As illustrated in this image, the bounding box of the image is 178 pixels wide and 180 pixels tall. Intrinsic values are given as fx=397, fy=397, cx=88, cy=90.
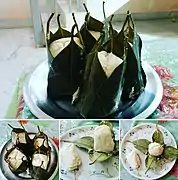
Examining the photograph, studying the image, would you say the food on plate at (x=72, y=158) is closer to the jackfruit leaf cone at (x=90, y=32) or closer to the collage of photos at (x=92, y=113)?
the collage of photos at (x=92, y=113)

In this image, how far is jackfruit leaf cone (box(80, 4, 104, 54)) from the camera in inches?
24.8

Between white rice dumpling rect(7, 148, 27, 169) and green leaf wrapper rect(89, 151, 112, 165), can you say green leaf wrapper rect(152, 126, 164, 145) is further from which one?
white rice dumpling rect(7, 148, 27, 169)

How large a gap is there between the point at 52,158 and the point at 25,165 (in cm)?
4

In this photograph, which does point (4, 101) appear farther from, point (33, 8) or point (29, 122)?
point (33, 8)

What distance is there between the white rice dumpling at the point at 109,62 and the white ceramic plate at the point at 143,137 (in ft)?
0.29

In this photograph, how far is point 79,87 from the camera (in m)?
0.62

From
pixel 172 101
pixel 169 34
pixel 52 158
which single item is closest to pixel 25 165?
pixel 52 158

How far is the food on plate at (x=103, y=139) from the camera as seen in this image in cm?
53

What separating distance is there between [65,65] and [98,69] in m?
0.07

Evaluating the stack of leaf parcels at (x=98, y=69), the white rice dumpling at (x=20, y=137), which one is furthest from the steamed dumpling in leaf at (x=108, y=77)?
the white rice dumpling at (x=20, y=137)

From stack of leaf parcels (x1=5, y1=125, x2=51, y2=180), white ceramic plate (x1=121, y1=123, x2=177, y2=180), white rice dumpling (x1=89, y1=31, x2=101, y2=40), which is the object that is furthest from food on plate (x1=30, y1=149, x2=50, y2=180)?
white rice dumpling (x1=89, y1=31, x2=101, y2=40)

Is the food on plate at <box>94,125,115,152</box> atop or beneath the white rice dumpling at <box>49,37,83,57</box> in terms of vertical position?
beneath

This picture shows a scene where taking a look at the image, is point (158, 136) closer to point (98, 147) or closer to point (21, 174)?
point (98, 147)

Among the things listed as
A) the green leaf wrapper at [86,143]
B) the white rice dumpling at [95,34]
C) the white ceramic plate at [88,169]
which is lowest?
the white ceramic plate at [88,169]
